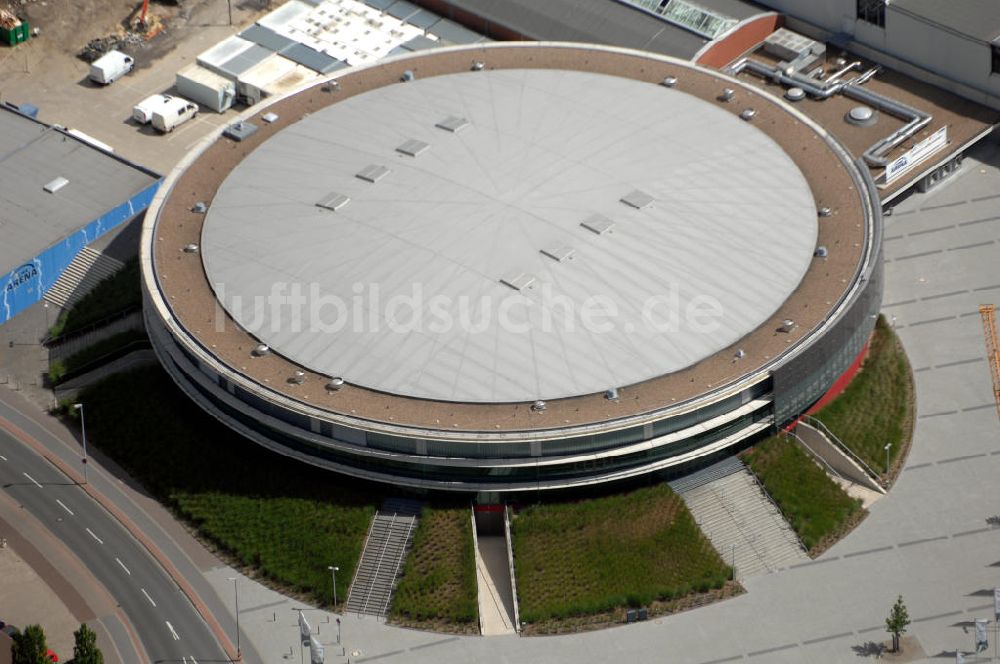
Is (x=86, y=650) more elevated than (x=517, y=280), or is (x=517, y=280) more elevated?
(x=517, y=280)

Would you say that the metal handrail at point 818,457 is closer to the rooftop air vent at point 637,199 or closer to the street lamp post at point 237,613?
the rooftop air vent at point 637,199

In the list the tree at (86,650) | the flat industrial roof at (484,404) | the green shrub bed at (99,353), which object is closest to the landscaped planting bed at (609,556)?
the flat industrial roof at (484,404)

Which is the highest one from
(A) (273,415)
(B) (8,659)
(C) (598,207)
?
(C) (598,207)

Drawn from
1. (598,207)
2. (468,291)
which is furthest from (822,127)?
(468,291)

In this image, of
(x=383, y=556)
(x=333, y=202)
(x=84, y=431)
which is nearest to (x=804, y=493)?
(x=383, y=556)

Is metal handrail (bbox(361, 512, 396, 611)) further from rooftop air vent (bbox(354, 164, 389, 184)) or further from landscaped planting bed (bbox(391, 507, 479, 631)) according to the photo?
rooftop air vent (bbox(354, 164, 389, 184))

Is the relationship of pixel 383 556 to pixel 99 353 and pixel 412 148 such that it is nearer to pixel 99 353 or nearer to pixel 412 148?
pixel 99 353

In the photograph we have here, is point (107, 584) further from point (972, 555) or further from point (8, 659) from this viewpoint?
point (972, 555)
